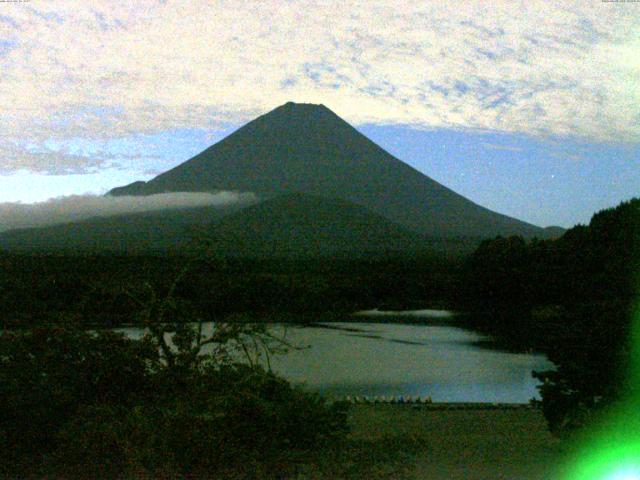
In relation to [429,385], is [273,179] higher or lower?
higher

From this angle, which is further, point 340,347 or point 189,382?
point 340,347

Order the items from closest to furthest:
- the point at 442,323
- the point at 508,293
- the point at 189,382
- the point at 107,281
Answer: the point at 189,382 → the point at 107,281 → the point at 442,323 → the point at 508,293

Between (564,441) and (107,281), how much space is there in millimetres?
4001

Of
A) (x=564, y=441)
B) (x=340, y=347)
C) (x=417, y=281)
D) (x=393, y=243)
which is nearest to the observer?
(x=564, y=441)

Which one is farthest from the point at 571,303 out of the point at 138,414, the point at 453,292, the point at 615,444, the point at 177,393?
the point at 138,414

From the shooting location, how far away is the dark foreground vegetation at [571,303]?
250 inches

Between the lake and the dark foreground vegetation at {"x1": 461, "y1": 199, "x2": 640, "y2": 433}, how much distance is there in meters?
1.41

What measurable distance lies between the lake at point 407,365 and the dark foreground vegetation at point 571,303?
141 cm

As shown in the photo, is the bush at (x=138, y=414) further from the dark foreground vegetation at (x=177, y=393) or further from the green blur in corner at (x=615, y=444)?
the green blur in corner at (x=615, y=444)

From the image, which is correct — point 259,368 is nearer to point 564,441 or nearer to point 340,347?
point 564,441

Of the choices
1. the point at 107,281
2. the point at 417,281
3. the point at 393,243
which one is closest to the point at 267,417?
the point at 107,281

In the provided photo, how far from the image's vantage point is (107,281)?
17.4 ft

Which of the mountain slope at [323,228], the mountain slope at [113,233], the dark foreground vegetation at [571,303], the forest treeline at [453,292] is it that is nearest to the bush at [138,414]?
the forest treeline at [453,292]

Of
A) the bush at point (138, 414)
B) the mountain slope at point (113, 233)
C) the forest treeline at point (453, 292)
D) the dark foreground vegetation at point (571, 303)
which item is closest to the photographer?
the bush at point (138, 414)
